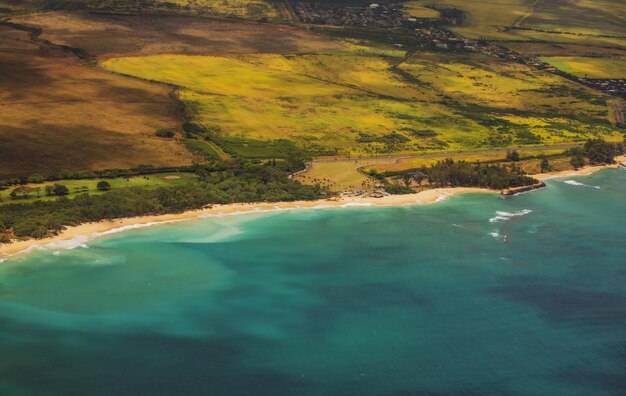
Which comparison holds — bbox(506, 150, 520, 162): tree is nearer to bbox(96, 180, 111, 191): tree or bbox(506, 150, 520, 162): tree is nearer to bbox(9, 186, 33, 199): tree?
bbox(96, 180, 111, 191): tree

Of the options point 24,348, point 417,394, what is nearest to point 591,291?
point 417,394

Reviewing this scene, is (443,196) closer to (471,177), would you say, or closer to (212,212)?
(471,177)

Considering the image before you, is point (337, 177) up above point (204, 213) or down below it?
above

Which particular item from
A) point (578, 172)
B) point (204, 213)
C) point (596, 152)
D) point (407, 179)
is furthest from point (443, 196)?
point (596, 152)

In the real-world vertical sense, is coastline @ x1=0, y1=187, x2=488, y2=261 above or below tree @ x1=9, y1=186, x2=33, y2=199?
below

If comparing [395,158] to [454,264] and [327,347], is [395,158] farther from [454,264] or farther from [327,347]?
[327,347]

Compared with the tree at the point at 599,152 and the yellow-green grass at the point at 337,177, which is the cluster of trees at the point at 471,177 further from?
the tree at the point at 599,152

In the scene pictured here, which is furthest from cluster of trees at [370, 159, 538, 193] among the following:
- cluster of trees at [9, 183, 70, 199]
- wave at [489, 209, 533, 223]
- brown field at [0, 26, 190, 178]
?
cluster of trees at [9, 183, 70, 199]

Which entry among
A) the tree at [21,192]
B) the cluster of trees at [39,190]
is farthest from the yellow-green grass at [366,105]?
the tree at [21,192]
